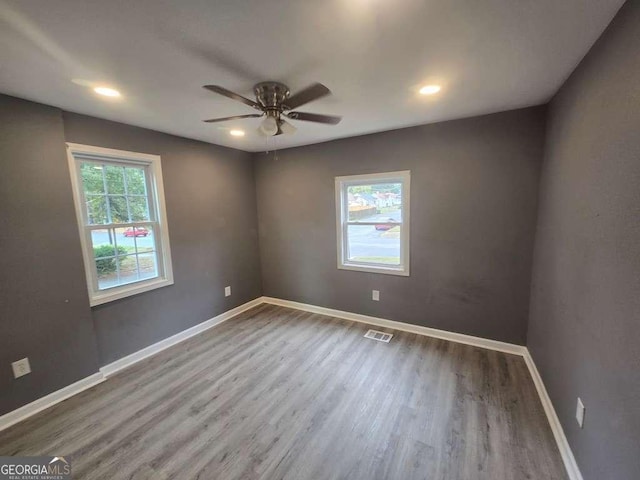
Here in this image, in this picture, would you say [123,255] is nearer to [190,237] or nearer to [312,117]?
[190,237]

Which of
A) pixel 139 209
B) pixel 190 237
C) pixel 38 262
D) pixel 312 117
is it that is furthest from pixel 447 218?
pixel 38 262

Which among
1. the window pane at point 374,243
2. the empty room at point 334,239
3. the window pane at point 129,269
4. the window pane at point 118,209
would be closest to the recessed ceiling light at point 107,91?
the empty room at point 334,239

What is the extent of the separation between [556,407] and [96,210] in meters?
4.06

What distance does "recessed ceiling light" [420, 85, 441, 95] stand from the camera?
6.33 ft

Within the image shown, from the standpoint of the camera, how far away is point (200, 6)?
1110 mm

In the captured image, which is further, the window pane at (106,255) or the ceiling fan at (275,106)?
the window pane at (106,255)

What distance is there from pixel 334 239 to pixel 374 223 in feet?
1.94

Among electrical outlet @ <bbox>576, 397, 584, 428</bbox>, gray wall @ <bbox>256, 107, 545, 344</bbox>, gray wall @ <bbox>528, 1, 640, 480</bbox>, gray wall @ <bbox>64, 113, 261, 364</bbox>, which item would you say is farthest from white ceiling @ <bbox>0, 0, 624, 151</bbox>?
electrical outlet @ <bbox>576, 397, 584, 428</bbox>

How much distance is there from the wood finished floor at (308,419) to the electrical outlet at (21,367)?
14.0 inches

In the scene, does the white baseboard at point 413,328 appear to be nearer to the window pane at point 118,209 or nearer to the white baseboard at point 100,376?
the white baseboard at point 100,376

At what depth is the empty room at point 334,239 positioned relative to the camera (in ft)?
4.04

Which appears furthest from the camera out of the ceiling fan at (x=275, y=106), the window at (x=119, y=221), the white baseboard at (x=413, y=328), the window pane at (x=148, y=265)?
the window pane at (x=148, y=265)

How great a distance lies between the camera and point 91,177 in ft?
8.09

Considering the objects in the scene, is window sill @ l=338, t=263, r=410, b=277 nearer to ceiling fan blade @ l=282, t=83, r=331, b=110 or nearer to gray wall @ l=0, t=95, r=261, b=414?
gray wall @ l=0, t=95, r=261, b=414
